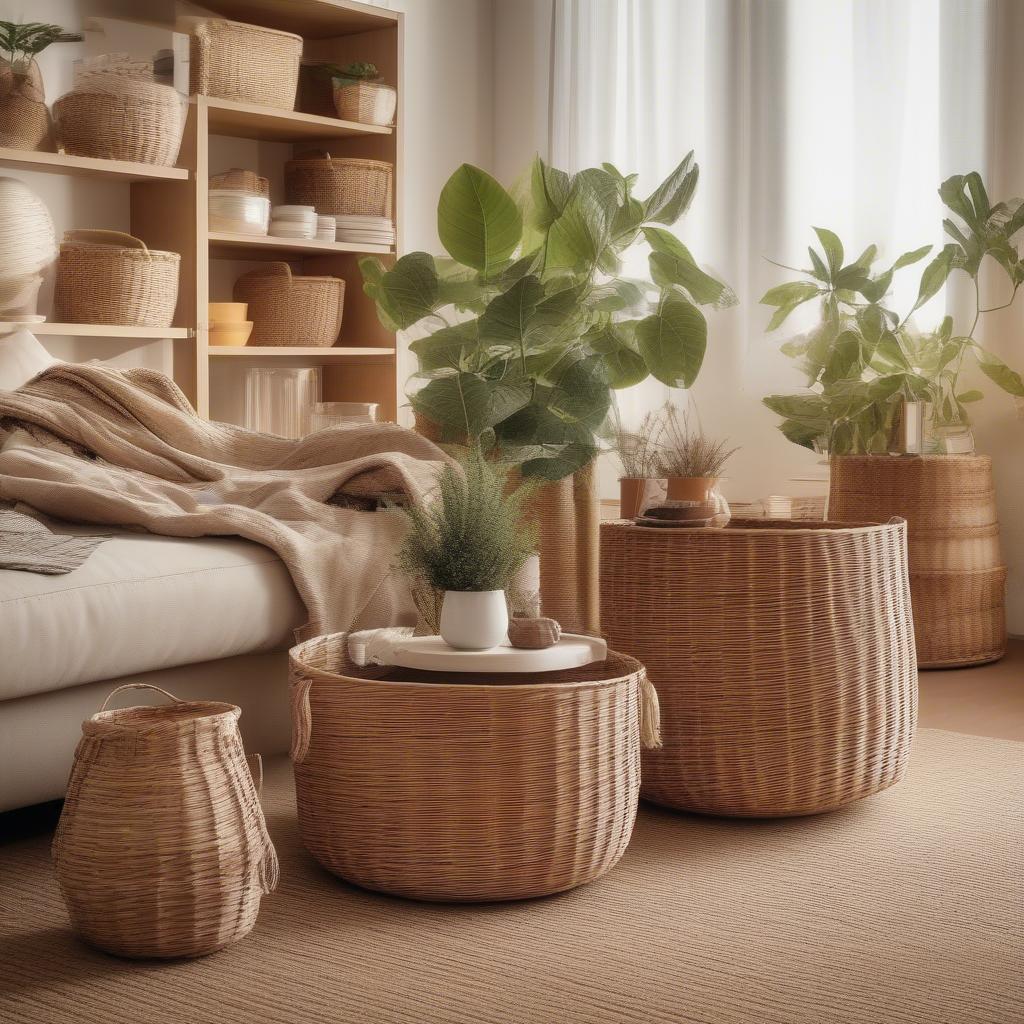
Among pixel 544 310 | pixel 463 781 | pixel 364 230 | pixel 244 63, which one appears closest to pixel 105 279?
pixel 244 63

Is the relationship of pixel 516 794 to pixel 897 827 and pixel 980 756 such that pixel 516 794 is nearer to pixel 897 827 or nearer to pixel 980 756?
pixel 897 827

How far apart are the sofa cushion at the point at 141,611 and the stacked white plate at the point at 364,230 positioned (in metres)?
2.31

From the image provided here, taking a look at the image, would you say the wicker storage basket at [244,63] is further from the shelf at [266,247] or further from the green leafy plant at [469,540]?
the green leafy plant at [469,540]

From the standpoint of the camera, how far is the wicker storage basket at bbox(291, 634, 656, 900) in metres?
1.64

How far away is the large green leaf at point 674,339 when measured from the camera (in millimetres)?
2885

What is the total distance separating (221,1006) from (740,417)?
320 centimetres

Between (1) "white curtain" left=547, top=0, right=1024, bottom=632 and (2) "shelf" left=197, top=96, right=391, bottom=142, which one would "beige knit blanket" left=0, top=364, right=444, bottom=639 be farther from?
(1) "white curtain" left=547, top=0, right=1024, bottom=632

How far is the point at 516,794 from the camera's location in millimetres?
1645

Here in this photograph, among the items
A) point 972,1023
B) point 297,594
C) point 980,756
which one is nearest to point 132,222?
point 297,594

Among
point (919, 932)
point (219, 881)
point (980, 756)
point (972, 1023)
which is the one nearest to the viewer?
point (972, 1023)

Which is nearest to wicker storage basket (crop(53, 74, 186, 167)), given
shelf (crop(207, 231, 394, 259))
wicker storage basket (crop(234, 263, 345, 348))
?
shelf (crop(207, 231, 394, 259))

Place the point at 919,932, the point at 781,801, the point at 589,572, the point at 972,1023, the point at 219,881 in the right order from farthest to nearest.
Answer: the point at 589,572, the point at 781,801, the point at 919,932, the point at 219,881, the point at 972,1023

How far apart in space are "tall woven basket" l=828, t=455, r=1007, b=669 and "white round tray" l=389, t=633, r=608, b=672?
1.81 m

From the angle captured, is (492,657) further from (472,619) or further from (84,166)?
(84,166)
